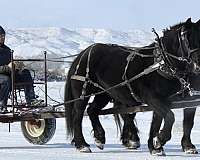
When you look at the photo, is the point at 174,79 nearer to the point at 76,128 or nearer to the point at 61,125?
the point at 76,128

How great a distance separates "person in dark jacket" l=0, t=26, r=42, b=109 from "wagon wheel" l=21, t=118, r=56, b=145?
434 mm

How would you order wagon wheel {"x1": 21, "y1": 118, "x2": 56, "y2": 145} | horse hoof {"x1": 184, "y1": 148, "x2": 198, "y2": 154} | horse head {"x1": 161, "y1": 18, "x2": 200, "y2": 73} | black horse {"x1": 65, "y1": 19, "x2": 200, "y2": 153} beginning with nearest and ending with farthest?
horse head {"x1": 161, "y1": 18, "x2": 200, "y2": 73} < black horse {"x1": 65, "y1": 19, "x2": 200, "y2": 153} < horse hoof {"x1": 184, "y1": 148, "x2": 198, "y2": 154} < wagon wheel {"x1": 21, "y1": 118, "x2": 56, "y2": 145}

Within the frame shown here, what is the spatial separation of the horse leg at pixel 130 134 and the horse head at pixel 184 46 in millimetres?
2029

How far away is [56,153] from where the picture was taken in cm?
973

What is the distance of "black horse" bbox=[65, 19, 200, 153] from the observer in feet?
29.3

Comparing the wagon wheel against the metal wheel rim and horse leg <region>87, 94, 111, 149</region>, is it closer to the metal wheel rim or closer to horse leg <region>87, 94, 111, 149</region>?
the metal wheel rim

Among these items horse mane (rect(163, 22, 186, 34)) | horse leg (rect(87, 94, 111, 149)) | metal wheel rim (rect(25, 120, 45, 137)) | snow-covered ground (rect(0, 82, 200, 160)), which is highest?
horse mane (rect(163, 22, 186, 34))

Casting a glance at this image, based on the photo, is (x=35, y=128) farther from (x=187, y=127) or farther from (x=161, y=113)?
(x=161, y=113)

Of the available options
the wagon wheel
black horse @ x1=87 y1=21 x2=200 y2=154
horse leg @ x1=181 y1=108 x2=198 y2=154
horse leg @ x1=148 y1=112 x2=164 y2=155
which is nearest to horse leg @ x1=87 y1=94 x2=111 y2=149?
black horse @ x1=87 y1=21 x2=200 y2=154

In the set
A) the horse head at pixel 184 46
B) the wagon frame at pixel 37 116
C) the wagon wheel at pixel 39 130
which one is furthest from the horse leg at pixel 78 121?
the horse head at pixel 184 46

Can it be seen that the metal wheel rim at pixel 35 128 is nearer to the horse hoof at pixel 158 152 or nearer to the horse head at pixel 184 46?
the horse hoof at pixel 158 152

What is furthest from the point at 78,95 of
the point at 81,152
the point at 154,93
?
the point at 154,93

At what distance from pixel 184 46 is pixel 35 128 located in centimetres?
409

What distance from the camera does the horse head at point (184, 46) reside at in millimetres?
8789
